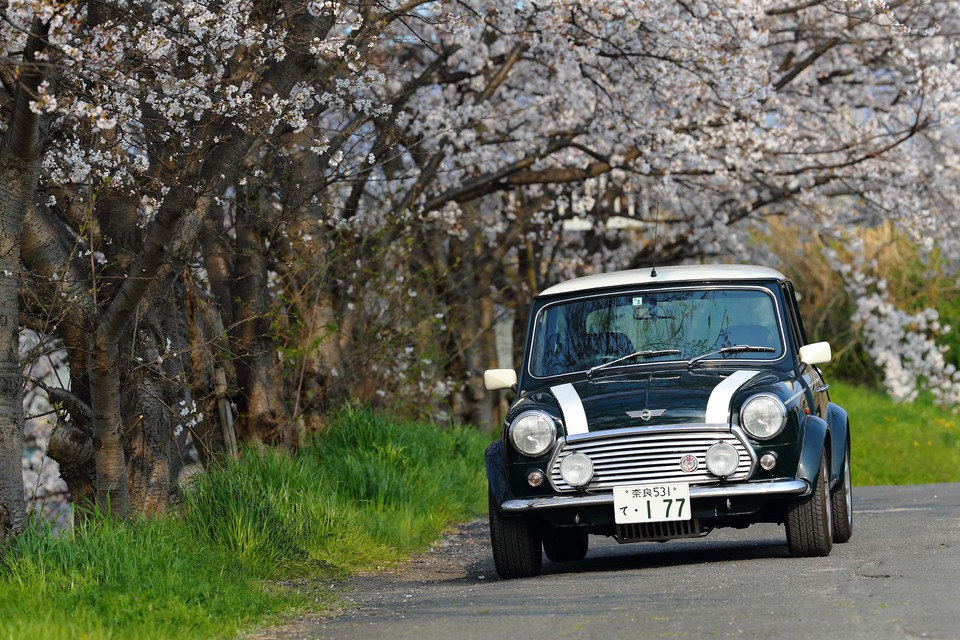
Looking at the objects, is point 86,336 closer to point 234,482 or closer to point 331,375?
point 234,482

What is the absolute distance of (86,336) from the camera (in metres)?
9.17

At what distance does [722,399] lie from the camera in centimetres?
763

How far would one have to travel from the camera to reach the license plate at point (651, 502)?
742 centimetres

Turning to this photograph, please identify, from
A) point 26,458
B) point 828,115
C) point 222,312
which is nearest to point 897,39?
point 828,115

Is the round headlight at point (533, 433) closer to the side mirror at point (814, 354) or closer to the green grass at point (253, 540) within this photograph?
the green grass at point (253, 540)

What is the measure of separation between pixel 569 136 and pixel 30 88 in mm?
10527

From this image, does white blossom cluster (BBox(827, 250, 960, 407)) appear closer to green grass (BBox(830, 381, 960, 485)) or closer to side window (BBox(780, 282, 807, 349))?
green grass (BBox(830, 381, 960, 485))

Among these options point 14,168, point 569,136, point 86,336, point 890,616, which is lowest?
point 890,616

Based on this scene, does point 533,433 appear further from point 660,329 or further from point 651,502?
point 660,329

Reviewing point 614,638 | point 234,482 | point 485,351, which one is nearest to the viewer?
point 614,638

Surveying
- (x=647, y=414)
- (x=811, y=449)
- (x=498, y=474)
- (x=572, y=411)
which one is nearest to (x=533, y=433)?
(x=572, y=411)

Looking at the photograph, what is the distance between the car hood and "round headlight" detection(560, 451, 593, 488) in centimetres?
14

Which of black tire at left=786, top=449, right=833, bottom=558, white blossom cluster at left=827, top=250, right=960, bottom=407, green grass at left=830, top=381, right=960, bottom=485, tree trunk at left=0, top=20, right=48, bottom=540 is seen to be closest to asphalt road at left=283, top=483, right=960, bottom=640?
black tire at left=786, top=449, right=833, bottom=558

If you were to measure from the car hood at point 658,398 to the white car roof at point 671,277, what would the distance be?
745 mm
